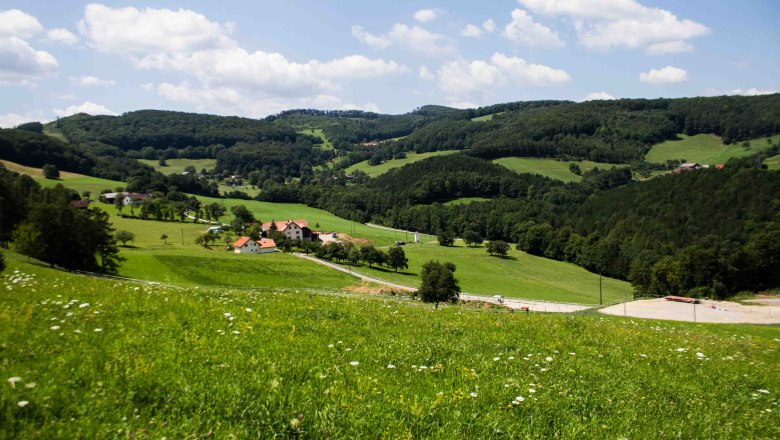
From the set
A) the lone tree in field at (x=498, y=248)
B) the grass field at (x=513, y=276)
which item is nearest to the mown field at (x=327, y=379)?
the grass field at (x=513, y=276)

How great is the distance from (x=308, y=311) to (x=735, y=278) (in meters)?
140

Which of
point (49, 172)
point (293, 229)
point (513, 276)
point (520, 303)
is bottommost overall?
point (520, 303)

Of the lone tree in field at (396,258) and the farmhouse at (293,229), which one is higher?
the farmhouse at (293,229)

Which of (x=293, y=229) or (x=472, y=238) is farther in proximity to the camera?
(x=472, y=238)

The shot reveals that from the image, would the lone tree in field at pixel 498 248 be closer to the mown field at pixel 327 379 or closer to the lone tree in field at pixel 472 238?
the lone tree in field at pixel 472 238

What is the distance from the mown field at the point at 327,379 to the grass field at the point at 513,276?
93.5 m

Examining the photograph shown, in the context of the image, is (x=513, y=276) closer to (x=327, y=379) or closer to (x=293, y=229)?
(x=293, y=229)

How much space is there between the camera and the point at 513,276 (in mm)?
132250

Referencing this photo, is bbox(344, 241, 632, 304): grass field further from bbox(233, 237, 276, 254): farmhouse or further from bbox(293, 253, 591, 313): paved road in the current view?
bbox(233, 237, 276, 254): farmhouse

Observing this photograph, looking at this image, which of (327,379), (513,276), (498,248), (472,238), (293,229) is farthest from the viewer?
(472,238)

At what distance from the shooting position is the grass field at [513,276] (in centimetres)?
11000

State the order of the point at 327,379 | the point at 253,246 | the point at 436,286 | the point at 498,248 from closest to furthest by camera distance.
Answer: the point at 327,379, the point at 436,286, the point at 253,246, the point at 498,248

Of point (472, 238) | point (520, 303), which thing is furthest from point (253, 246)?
point (472, 238)

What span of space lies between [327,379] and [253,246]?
127823 mm
